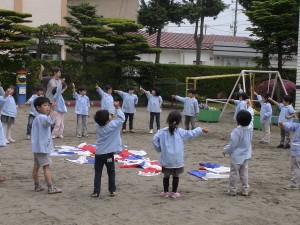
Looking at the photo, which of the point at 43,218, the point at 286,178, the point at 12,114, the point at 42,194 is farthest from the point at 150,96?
the point at 43,218

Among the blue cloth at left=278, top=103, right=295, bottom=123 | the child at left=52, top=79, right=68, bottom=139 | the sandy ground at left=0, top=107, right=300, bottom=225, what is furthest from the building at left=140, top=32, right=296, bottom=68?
the sandy ground at left=0, top=107, right=300, bottom=225

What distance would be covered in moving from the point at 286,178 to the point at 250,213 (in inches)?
114

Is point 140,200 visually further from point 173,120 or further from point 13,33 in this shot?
point 13,33

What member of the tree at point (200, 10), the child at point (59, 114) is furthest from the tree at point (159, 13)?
the child at point (59, 114)

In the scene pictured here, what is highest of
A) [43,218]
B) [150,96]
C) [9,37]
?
[9,37]

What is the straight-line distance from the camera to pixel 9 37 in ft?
86.0

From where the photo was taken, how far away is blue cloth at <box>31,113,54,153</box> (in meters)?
7.98

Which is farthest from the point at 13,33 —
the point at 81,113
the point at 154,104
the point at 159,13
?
the point at 81,113

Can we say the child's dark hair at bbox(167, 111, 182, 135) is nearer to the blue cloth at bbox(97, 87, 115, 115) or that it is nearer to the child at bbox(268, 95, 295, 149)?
the child at bbox(268, 95, 295, 149)

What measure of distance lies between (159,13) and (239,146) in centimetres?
2500

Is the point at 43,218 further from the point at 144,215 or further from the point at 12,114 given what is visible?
the point at 12,114

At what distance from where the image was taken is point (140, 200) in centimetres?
782

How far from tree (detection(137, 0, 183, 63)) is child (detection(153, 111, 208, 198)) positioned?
82.4 feet

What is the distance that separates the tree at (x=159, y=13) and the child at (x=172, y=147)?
25108 mm
